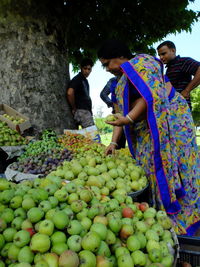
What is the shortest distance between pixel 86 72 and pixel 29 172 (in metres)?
3.38

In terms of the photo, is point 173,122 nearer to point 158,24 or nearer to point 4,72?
point 4,72

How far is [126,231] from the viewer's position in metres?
1.44

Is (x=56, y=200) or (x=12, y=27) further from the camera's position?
(x=12, y=27)

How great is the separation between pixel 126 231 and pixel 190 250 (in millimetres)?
486

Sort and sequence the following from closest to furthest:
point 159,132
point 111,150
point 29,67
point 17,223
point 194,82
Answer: point 17,223
point 159,132
point 111,150
point 194,82
point 29,67

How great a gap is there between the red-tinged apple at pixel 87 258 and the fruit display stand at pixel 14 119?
335cm

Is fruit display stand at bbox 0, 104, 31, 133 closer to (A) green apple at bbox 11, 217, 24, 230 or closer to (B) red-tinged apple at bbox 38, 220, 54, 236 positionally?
(A) green apple at bbox 11, 217, 24, 230

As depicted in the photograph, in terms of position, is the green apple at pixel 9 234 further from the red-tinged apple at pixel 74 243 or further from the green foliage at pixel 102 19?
the green foliage at pixel 102 19

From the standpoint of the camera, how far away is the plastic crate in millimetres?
1544

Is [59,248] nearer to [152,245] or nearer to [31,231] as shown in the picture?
[31,231]

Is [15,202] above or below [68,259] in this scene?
above

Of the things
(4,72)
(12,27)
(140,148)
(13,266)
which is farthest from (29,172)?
(12,27)

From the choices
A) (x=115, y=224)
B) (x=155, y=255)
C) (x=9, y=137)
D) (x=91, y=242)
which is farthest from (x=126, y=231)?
(x=9, y=137)

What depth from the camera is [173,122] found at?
258 cm
